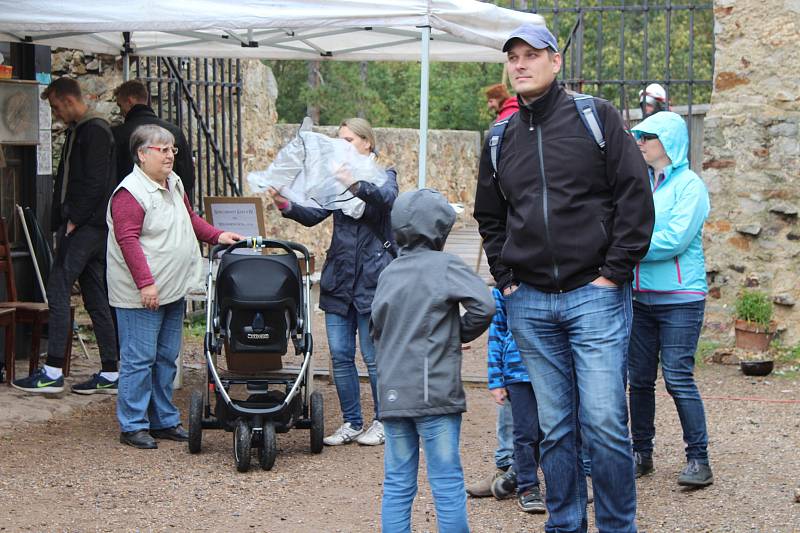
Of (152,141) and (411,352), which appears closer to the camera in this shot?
(411,352)

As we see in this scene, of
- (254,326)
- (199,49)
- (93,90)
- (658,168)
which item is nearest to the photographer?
(658,168)

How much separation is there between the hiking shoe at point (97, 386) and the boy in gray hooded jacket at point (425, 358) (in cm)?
378

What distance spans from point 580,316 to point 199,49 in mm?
5762

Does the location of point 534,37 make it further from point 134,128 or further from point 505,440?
point 134,128

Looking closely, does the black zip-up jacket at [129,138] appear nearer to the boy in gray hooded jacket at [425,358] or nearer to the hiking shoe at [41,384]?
the hiking shoe at [41,384]

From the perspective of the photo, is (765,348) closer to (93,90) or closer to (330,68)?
(93,90)

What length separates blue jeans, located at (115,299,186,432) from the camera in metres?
5.95

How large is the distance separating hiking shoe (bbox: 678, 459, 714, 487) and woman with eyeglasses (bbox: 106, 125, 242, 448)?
2555mm

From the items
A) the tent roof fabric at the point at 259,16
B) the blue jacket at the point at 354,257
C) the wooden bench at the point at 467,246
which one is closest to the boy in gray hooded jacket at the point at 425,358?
the blue jacket at the point at 354,257

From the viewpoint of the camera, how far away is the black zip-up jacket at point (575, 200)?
3.82 meters

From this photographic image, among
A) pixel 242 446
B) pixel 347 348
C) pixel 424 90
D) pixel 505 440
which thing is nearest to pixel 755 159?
pixel 424 90

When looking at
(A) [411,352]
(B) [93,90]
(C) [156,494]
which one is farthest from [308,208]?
(B) [93,90]

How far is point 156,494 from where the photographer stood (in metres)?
5.17

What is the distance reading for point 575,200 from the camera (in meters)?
3.83
